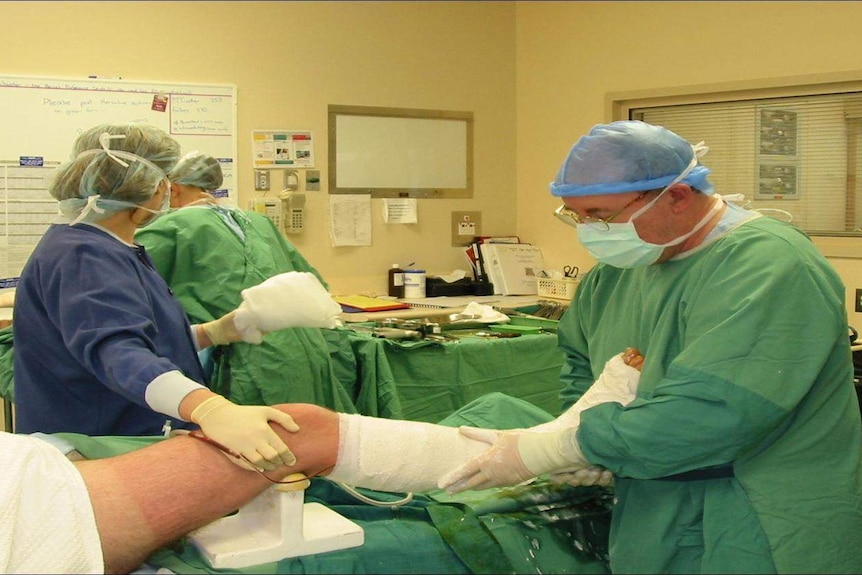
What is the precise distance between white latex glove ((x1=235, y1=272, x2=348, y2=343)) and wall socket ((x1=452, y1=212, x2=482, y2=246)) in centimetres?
252

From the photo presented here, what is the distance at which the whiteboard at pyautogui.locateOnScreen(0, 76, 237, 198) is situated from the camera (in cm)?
373

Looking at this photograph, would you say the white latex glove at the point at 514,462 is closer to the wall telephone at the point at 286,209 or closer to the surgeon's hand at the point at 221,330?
the surgeon's hand at the point at 221,330

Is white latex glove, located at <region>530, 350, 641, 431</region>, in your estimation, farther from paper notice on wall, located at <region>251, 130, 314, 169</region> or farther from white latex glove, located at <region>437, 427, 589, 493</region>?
paper notice on wall, located at <region>251, 130, 314, 169</region>

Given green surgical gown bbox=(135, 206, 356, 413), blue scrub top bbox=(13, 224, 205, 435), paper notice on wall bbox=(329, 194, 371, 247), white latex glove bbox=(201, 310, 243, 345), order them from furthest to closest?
paper notice on wall bbox=(329, 194, 371, 247) < green surgical gown bbox=(135, 206, 356, 413) < white latex glove bbox=(201, 310, 243, 345) < blue scrub top bbox=(13, 224, 205, 435)

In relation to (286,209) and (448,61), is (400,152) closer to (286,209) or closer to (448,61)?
(448,61)

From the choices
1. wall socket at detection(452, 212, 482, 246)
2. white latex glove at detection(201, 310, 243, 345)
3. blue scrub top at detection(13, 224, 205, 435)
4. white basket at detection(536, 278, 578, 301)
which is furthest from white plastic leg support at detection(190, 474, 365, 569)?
wall socket at detection(452, 212, 482, 246)

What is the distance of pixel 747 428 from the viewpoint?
137 centimetres

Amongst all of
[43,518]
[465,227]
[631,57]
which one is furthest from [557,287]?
[43,518]

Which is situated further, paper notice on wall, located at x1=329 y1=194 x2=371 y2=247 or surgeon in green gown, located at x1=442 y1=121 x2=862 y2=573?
paper notice on wall, located at x1=329 y1=194 x2=371 y2=247

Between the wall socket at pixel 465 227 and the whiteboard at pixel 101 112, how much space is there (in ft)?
3.91

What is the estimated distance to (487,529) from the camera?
5.27 ft

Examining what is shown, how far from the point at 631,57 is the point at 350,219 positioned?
151cm

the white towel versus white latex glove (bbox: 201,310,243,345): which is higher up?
white latex glove (bbox: 201,310,243,345)

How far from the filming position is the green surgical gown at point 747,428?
138 centimetres
